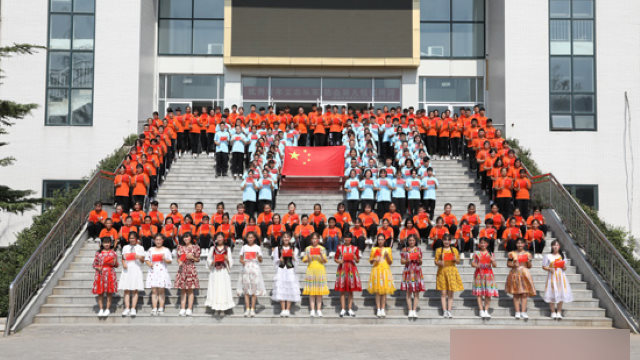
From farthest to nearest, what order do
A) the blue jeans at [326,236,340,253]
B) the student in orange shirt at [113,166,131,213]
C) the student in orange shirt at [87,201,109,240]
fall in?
the student in orange shirt at [113,166,131,213]
the student in orange shirt at [87,201,109,240]
the blue jeans at [326,236,340,253]

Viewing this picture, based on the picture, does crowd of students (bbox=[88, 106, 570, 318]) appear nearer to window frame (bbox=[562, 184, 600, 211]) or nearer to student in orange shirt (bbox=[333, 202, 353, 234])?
student in orange shirt (bbox=[333, 202, 353, 234])

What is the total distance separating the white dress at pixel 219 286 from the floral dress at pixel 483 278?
16.7 feet

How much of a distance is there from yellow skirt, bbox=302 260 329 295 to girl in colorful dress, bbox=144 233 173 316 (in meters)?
2.92

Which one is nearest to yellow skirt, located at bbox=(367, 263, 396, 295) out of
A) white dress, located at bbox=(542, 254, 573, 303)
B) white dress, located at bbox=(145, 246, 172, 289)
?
white dress, located at bbox=(542, 254, 573, 303)

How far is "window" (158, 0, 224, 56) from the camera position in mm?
29578

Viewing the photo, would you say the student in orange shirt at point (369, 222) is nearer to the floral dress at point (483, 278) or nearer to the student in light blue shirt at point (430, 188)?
the student in light blue shirt at point (430, 188)

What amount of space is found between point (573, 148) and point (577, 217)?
8.57 m

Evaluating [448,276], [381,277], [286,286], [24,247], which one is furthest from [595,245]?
[24,247]

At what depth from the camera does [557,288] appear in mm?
14547

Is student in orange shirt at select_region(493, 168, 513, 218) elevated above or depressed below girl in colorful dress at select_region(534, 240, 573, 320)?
above

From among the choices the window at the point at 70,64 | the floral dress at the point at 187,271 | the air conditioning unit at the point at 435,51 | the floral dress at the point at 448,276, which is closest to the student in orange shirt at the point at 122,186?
the floral dress at the point at 187,271

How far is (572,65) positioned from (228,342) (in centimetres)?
1907

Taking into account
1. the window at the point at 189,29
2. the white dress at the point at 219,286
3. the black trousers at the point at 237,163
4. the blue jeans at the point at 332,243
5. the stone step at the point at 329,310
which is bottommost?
the stone step at the point at 329,310

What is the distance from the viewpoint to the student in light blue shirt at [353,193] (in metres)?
18.3
